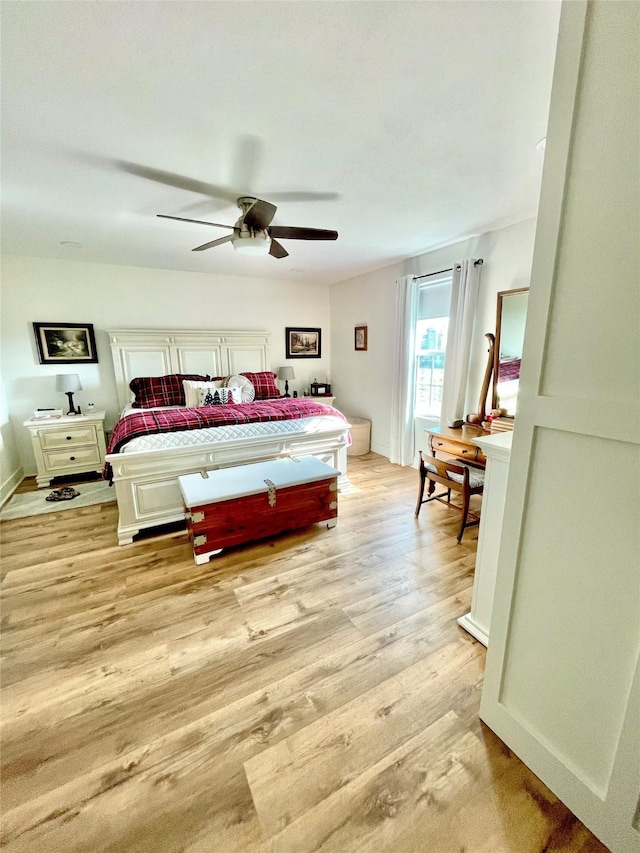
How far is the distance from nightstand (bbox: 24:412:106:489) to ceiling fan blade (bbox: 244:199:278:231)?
2.88 m

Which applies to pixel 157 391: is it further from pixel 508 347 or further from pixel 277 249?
pixel 508 347

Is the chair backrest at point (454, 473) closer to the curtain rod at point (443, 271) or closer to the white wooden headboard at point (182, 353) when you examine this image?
the curtain rod at point (443, 271)

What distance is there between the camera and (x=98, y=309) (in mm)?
4000

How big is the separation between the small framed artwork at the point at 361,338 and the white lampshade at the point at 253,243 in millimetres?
2550

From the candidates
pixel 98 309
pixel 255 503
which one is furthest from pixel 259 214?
pixel 98 309

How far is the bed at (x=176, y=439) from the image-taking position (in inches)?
101

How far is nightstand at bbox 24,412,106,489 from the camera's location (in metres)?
3.55

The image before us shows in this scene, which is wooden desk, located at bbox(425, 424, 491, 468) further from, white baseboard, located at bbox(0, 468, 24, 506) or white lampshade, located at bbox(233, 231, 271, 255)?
white baseboard, located at bbox(0, 468, 24, 506)

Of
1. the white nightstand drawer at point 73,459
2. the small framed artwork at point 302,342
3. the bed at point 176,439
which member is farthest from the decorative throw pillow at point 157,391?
the small framed artwork at point 302,342

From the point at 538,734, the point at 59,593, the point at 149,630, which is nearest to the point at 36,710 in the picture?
the point at 149,630

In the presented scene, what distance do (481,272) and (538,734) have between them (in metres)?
3.29

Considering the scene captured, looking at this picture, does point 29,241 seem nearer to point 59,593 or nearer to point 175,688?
point 59,593

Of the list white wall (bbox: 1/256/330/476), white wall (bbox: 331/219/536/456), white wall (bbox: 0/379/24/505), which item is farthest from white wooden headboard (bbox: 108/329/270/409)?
white wall (bbox: 331/219/536/456)

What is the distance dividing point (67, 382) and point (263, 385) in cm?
221
